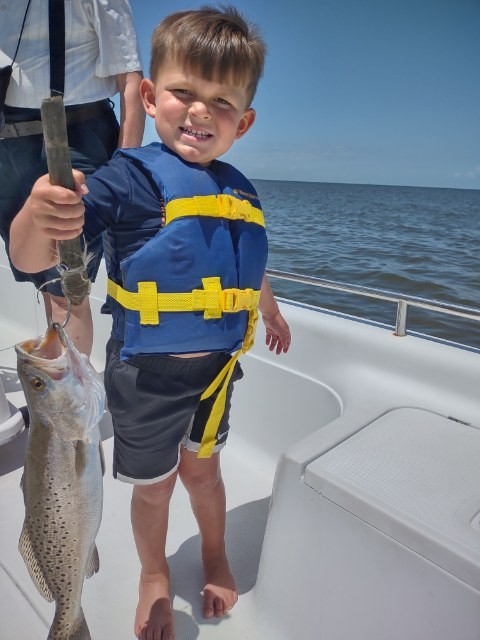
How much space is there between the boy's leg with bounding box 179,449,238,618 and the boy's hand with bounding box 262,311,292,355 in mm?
516

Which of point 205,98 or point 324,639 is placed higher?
point 205,98

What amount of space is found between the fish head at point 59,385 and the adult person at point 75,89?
0.90 meters

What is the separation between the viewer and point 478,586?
1194 mm

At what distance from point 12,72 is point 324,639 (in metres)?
2.20

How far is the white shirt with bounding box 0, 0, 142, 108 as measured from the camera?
2.00m

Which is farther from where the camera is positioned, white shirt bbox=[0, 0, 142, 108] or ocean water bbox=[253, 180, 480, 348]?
ocean water bbox=[253, 180, 480, 348]

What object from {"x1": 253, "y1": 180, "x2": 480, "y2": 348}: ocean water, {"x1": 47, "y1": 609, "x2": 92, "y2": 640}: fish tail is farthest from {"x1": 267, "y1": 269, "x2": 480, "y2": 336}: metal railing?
{"x1": 253, "y1": 180, "x2": 480, "y2": 348}: ocean water

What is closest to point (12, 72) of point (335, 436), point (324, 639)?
point (335, 436)

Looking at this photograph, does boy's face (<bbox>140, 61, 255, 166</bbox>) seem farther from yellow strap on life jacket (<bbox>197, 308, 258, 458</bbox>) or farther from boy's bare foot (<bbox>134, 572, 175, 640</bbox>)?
boy's bare foot (<bbox>134, 572, 175, 640</bbox>)

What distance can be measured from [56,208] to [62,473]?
22.6 inches

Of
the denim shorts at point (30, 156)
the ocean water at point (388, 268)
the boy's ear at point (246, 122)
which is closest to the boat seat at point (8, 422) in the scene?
the denim shorts at point (30, 156)

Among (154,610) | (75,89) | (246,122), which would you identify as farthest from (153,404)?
(75,89)

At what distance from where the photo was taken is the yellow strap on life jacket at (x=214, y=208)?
1473 millimetres

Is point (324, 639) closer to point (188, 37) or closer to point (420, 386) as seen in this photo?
point (420, 386)
